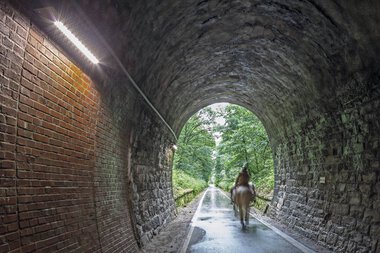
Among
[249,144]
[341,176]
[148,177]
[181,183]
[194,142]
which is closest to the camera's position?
[341,176]

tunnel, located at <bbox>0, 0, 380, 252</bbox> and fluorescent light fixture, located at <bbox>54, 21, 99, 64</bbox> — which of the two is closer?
tunnel, located at <bbox>0, 0, 380, 252</bbox>

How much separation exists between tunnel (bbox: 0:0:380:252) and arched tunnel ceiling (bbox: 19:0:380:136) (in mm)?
31

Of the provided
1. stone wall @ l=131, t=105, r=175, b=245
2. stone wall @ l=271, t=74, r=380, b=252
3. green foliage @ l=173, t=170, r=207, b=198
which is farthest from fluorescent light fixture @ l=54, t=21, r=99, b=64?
green foliage @ l=173, t=170, r=207, b=198

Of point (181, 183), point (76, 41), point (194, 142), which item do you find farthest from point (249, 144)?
point (76, 41)

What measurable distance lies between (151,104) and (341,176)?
5043mm

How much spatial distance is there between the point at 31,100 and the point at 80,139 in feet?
4.61

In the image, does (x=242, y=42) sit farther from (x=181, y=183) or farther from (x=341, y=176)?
(x=181, y=183)

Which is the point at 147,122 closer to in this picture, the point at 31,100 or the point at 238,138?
the point at 31,100

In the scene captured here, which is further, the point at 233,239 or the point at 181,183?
the point at 181,183

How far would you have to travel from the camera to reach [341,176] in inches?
306

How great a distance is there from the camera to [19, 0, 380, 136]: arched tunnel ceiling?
5332 millimetres

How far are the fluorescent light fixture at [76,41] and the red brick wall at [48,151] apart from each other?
0.22 metres

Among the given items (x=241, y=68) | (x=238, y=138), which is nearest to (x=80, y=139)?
(x=241, y=68)

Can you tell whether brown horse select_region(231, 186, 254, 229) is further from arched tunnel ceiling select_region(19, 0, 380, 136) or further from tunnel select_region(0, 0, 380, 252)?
arched tunnel ceiling select_region(19, 0, 380, 136)
